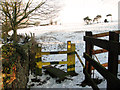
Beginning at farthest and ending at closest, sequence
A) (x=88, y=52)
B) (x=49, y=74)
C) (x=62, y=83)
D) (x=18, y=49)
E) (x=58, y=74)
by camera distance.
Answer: (x=49, y=74)
(x=58, y=74)
(x=62, y=83)
(x=88, y=52)
(x=18, y=49)

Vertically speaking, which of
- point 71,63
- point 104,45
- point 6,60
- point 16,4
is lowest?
point 71,63

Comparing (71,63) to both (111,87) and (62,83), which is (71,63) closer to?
(62,83)

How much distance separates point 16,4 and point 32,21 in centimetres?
287

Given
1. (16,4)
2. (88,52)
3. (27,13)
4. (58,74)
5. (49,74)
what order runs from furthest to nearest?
(27,13), (16,4), (49,74), (58,74), (88,52)

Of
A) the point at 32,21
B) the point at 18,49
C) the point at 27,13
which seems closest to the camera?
the point at 18,49

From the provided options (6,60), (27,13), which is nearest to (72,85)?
(6,60)

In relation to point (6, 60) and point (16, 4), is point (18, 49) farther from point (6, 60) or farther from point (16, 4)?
point (16, 4)

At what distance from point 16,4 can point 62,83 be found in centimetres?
1047

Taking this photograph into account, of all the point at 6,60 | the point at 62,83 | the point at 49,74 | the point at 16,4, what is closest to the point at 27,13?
the point at 16,4

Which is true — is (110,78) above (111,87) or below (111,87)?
above

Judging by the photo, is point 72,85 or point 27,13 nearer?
point 72,85

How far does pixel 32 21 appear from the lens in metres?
13.7

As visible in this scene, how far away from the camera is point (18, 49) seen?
3.00m

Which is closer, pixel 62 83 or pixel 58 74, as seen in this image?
pixel 62 83
